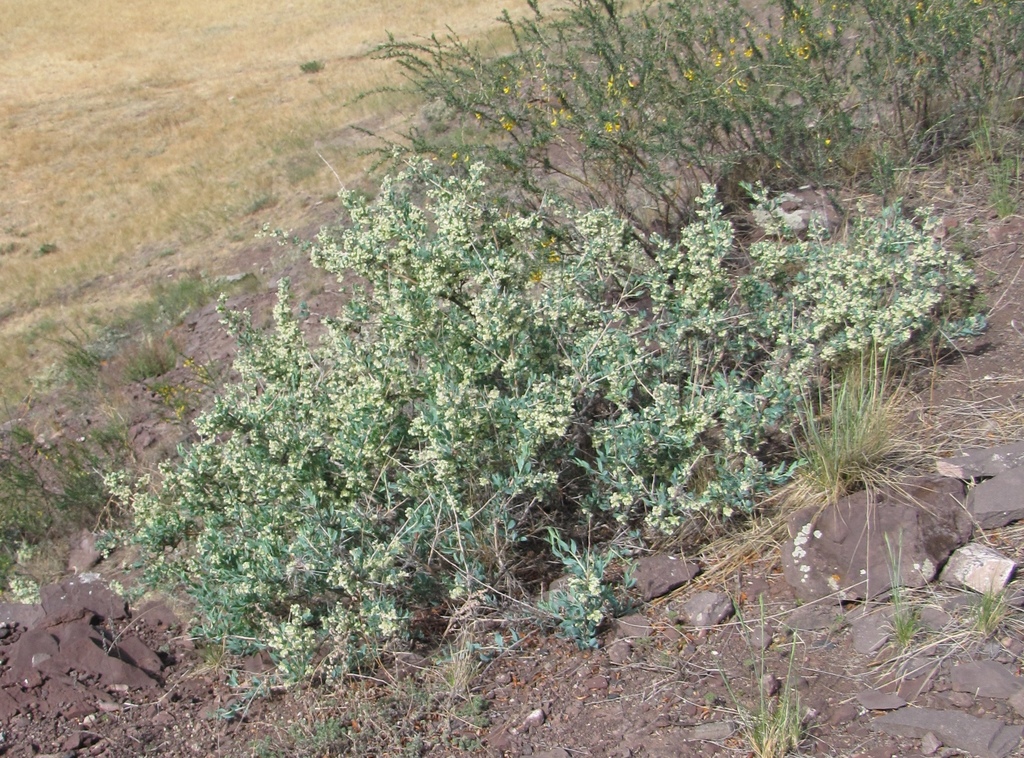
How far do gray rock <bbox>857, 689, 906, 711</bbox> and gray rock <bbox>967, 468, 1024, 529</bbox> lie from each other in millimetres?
820

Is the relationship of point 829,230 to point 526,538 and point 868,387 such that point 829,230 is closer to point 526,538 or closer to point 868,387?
point 868,387

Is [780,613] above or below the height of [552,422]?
below

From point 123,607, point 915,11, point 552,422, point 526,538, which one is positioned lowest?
point 123,607

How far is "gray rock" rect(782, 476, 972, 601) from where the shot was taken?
3.20 m

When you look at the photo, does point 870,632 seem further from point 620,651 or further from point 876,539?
point 620,651

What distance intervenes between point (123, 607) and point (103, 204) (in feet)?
50.8

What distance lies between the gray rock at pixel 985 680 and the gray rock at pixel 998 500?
25.6 inches

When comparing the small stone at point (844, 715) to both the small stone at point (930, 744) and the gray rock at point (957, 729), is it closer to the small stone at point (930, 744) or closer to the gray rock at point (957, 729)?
the gray rock at point (957, 729)

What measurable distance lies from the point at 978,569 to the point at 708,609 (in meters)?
0.88

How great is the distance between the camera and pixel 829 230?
5.41 meters

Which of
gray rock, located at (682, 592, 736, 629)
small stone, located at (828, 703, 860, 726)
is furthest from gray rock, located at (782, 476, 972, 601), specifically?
small stone, located at (828, 703, 860, 726)

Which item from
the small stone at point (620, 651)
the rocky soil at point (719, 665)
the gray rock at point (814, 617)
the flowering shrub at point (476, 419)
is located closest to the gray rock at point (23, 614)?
the rocky soil at point (719, 665)

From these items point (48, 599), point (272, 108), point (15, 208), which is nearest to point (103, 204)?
point (15, 208)

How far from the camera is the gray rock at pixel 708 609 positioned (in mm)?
3369
